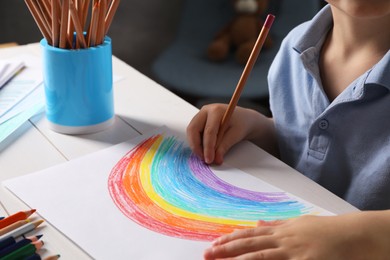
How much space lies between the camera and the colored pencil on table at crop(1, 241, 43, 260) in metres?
0.44

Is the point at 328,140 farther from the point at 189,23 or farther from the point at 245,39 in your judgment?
the point at 189,23

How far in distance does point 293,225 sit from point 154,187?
162 millimetres

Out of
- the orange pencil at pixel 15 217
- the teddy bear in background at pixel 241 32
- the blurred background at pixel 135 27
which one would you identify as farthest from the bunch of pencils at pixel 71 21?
the blurred background at pixel 135 27

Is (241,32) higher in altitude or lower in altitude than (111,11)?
lower

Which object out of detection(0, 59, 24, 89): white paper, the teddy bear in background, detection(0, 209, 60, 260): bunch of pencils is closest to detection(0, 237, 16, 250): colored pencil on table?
detection(0, 209, 60, 260): bunch of pencils

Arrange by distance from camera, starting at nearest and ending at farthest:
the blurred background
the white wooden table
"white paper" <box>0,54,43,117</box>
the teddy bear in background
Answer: the white wooden table < "white paper" <box>0,54,43,117</box> < the teddy bear in background < the blurred background

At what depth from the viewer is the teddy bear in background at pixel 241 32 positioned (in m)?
1.64

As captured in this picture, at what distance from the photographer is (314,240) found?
463mm

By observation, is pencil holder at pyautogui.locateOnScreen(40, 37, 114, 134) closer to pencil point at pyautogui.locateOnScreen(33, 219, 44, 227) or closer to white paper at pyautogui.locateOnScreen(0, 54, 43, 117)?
white paper at pyautogui.locateOnScreen(0, 54, 43, 117)

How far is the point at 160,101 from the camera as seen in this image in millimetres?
792

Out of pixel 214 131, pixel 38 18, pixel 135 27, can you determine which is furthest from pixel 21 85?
pixel 135 27

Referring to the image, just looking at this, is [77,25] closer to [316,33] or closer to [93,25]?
[93,25]

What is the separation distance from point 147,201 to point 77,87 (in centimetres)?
20

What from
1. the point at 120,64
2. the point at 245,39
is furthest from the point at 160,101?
the point at 245,39
